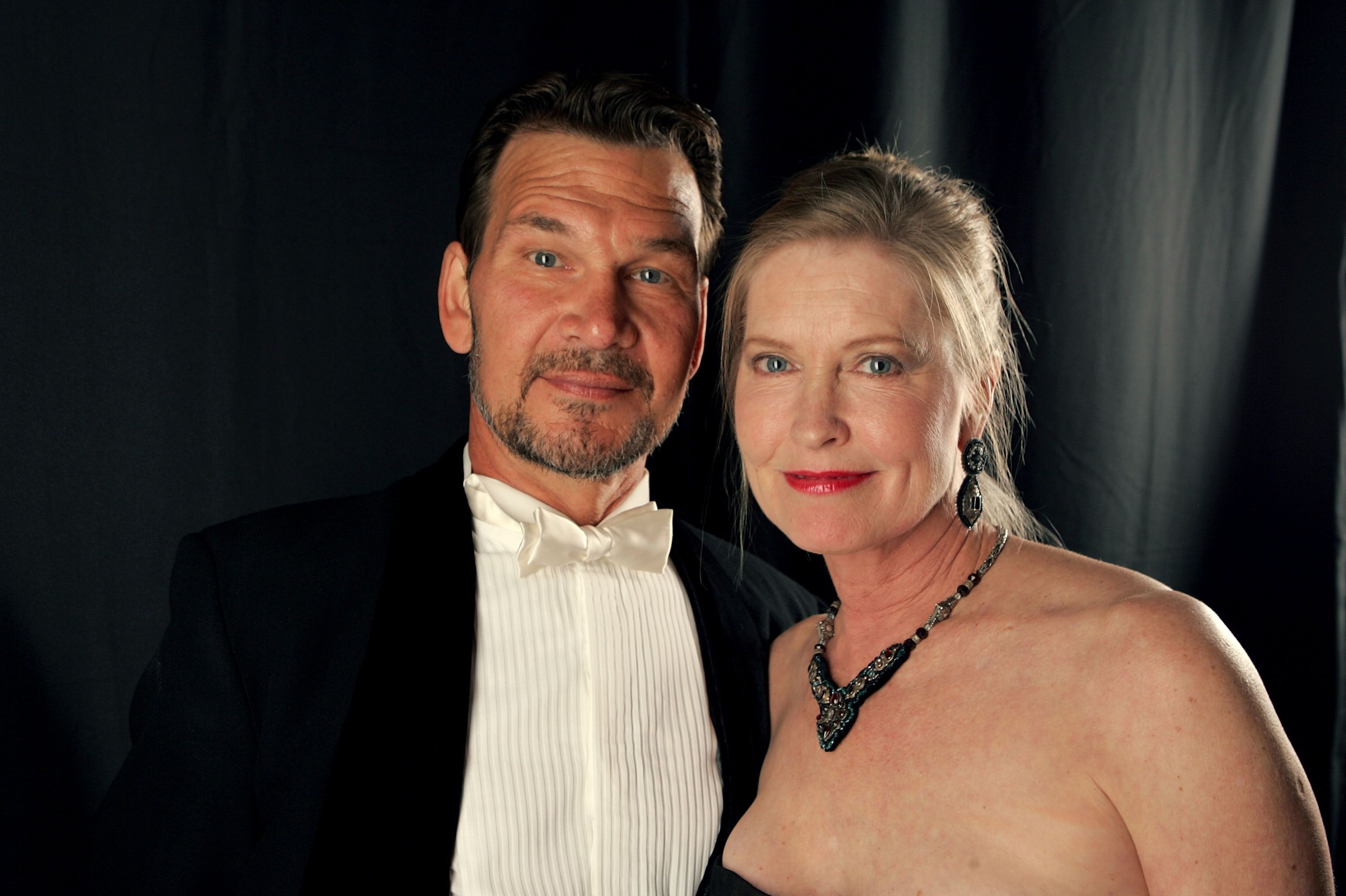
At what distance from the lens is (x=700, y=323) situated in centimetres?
177

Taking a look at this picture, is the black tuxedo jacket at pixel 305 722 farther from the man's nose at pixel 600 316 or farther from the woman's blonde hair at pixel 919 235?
the woman's blonde hair at pixel 919 235

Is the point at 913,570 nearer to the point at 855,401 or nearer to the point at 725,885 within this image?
the point at 855,401

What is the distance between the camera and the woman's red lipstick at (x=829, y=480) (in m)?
1.34

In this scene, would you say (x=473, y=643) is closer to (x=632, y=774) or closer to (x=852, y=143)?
(x=632, y=774)

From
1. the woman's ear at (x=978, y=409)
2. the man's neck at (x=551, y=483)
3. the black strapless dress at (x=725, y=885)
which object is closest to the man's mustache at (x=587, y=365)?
the man's neck at (x=551, y=483)

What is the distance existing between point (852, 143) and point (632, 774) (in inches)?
52.6

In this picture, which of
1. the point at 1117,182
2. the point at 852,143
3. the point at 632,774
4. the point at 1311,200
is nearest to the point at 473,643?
the point at 632,774

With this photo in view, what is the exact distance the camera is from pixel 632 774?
4.88 ft

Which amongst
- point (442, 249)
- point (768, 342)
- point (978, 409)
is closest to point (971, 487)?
point (978, 409)

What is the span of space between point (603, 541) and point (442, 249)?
744mm

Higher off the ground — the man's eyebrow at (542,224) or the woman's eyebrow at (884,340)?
the man's eyebrow at (542,224)

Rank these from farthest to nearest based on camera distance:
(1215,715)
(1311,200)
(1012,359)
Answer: (1311,200) < (1012,359) < (1215,715)

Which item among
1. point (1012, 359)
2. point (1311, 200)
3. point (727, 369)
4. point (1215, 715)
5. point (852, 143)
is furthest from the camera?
point (852, 143)

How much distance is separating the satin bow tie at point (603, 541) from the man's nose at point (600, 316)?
26cm
